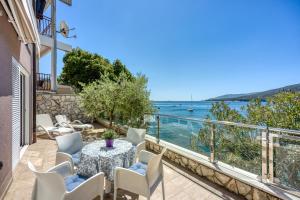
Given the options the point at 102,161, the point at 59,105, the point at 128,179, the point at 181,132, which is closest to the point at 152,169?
the point at 128,179

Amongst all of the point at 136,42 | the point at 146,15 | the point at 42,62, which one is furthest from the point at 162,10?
the point at 42,62

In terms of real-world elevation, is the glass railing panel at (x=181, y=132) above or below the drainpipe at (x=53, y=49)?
below

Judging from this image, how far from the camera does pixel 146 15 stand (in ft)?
31.7

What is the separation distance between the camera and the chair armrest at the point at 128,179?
2172mm

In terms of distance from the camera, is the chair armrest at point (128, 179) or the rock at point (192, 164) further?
the rock at point (192, 164)

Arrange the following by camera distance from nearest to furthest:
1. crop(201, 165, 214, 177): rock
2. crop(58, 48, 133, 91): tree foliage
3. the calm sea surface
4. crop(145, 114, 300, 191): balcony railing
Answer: crop(145, 114, 300, 191): balcony railing → crop(201, 165, 214, 177): rock → the calm sea surface → crop(58, 48, 133, 91): tree foliage

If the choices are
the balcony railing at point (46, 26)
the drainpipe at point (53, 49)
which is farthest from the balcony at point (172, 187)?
the balcony railing at point (46, 26)

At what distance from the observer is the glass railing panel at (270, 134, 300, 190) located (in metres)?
2.36

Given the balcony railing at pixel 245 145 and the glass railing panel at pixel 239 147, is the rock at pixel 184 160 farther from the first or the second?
the glass railing panel at pixel 239 147

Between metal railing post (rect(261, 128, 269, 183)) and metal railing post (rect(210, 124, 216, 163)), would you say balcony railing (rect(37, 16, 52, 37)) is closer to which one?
metal railing post (rect(210, 124, 216, 163))

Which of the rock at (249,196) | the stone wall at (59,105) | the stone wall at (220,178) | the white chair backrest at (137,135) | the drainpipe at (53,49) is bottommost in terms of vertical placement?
the rock at (249,196)

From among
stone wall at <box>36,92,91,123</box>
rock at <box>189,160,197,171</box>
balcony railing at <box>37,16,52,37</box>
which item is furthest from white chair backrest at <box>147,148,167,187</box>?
balcony railing at <box>37,16,52,37</box>

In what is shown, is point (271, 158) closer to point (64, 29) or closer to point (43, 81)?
point (43, 81)

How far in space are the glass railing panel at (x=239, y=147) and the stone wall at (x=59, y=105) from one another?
29.2 feet
